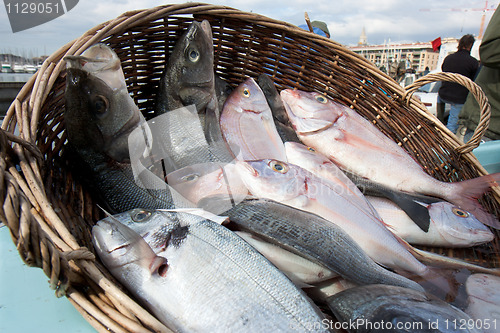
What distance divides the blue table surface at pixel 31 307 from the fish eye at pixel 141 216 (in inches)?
14.8

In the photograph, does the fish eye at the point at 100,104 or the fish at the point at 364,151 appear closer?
the fish eye at the point at 100,104

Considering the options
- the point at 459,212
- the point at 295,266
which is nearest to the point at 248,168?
the point at 295,266

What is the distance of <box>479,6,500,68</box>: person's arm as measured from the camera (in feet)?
10.1

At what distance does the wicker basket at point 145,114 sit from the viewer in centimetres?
94

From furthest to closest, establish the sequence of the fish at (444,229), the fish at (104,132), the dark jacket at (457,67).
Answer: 1. the dark jacket at (457,67)
2. the fish at (444,229)
3. the fish at (104,132)

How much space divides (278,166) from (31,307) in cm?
117

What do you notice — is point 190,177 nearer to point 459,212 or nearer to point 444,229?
point 444,229

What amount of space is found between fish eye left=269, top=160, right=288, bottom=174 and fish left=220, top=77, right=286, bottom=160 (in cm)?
36

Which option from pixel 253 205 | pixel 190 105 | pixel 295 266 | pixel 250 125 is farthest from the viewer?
pixel 250 125

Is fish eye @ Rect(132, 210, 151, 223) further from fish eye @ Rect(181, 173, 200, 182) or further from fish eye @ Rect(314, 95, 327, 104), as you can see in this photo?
fish eye @ Rect(314, 95, 327, 104)

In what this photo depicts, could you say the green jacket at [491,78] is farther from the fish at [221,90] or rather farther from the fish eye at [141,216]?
the fish eye at [141,216]

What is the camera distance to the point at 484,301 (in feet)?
4.37

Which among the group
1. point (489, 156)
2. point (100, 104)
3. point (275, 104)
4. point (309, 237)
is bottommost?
point (489, 156)

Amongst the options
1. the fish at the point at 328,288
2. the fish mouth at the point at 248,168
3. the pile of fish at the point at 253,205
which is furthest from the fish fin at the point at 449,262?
the fish mouth at the point at 248,168
